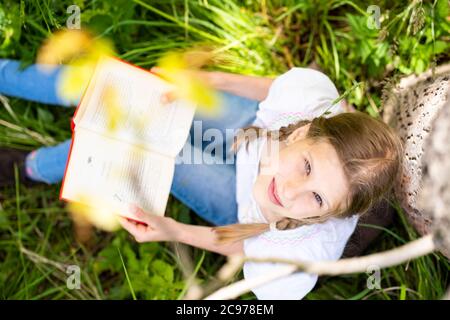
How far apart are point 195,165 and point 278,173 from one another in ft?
1.11

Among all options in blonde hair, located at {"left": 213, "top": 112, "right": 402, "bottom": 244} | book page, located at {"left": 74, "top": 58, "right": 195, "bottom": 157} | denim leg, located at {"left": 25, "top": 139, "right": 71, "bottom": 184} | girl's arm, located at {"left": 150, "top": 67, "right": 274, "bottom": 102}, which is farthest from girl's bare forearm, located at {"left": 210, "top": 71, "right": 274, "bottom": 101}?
denim leg, located at {"left": 25, "top": 139, "right": 71, "bottom": 184}

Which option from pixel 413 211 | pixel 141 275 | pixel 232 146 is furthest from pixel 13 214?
pixel 413 211

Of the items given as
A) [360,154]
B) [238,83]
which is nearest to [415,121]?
[360,154]

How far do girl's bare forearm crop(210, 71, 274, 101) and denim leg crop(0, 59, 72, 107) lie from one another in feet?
1.59

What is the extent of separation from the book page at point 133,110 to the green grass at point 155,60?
25 cm

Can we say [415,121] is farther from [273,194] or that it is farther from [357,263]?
[357,263]

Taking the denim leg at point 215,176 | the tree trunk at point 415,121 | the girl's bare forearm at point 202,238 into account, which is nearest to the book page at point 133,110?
the denim leg at point 215,176

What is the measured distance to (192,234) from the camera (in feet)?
4.55

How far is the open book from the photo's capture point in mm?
1237

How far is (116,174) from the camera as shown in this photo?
50.5 inches

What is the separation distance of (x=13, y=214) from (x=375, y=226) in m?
1.17

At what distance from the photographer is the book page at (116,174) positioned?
123 centimetres

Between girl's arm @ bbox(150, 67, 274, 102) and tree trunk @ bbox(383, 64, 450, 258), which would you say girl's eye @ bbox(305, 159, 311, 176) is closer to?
tree trunk @ bbox(383, 64, 450, 258)
